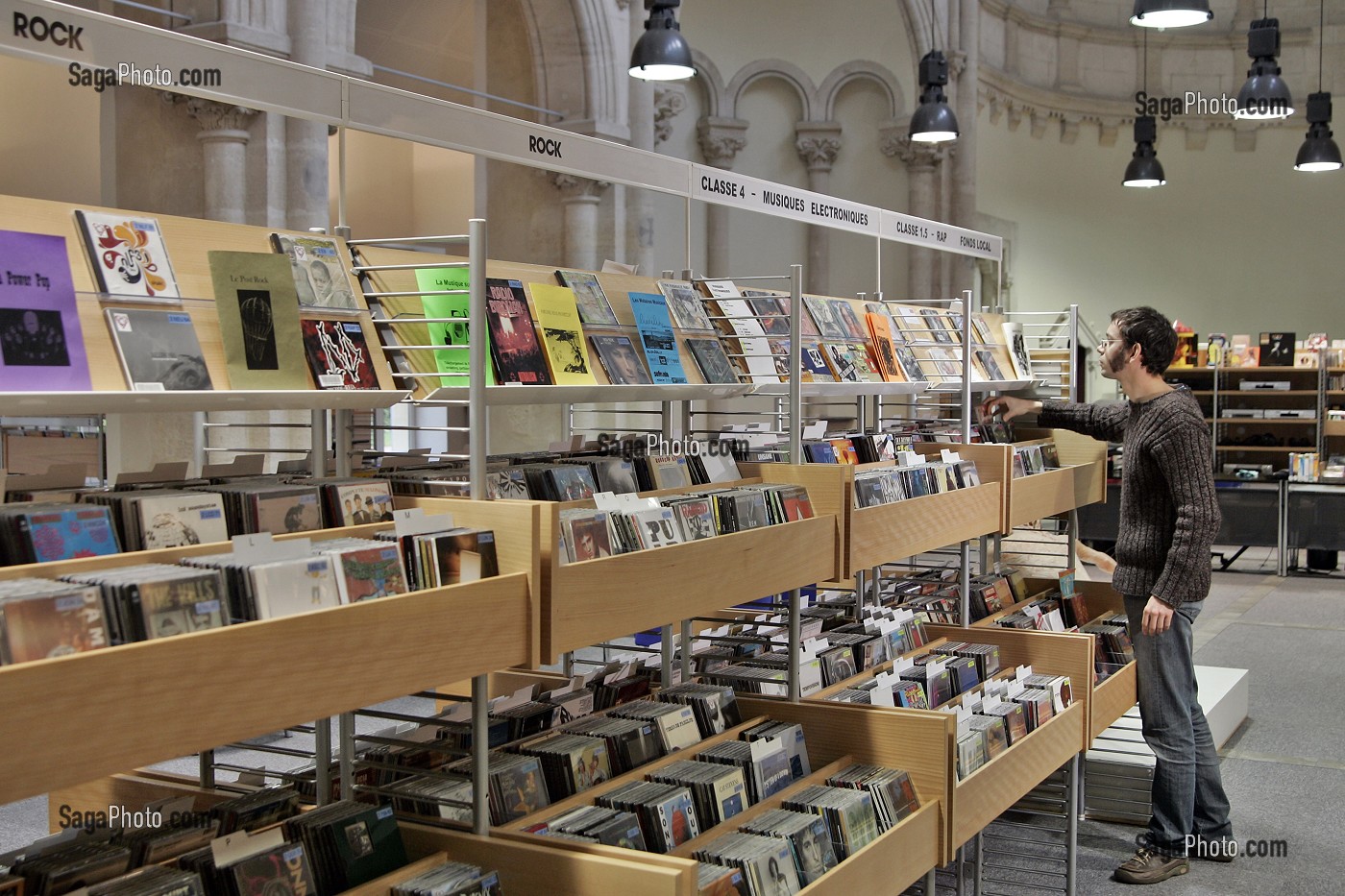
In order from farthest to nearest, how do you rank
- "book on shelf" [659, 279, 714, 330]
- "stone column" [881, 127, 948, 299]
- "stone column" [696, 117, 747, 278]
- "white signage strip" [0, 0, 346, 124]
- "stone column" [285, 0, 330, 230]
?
"stone column" [881, 127, 948, 299], "stone column" [696, 117, 747, 278], "stone column" [285, 0, 330, 230], "book on shelf" [659, 279, 714, 330], "white signage strip" [0, 0, 346, 124]

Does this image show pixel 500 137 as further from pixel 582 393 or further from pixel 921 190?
pixel 921 190

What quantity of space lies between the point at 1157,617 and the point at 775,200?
6.07ft

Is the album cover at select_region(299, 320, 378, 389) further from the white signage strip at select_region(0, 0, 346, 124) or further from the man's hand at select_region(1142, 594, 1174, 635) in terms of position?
the man's hand at select_region(1142, 594, 1174, 635)

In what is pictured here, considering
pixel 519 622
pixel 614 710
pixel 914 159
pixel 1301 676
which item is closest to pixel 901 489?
pixel 614 710

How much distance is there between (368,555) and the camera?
200cm

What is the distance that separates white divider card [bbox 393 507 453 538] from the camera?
2191mm

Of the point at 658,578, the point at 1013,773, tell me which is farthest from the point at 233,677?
the point at 1013,773

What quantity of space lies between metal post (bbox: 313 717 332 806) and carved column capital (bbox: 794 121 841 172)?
493 inches

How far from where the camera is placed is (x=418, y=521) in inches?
87.7

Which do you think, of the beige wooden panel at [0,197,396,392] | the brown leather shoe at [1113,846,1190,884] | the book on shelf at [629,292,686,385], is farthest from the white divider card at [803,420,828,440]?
the brown leather shoe at [1113,846,1190,884]

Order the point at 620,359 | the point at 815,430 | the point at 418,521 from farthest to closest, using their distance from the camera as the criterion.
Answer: the point at 815,430 < the point at 620,359 < the point at 418,521

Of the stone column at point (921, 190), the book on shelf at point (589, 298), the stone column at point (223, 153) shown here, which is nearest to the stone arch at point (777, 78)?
the stone column at point (921, 190)

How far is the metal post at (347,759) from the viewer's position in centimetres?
246

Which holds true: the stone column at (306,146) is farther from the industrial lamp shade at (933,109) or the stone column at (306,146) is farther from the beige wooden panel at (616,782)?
the industrial lamp shade at (933,109)
